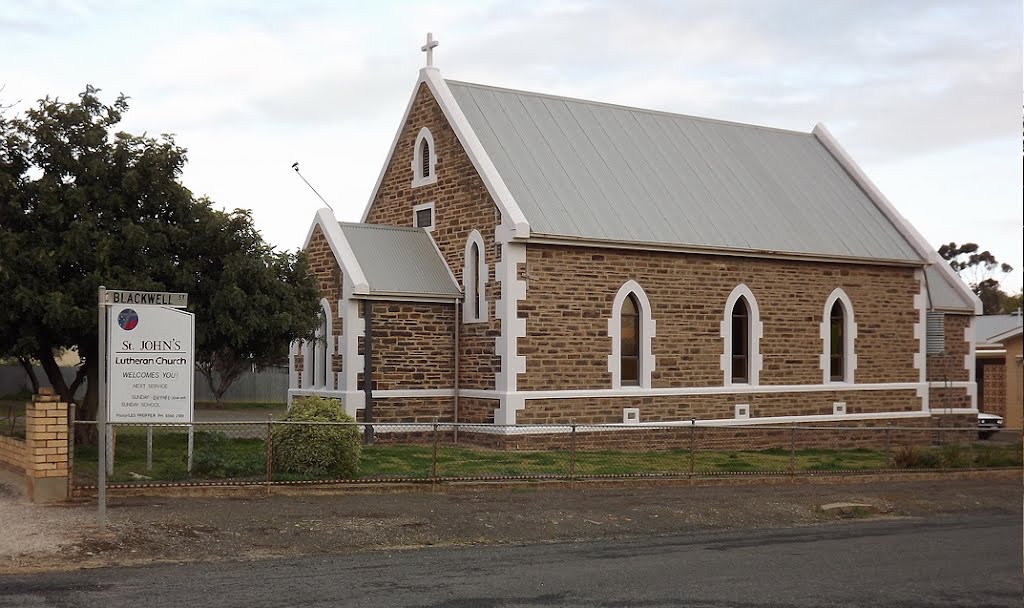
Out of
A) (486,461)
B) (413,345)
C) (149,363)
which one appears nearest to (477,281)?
(413,345)

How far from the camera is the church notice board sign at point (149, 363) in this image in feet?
53.4

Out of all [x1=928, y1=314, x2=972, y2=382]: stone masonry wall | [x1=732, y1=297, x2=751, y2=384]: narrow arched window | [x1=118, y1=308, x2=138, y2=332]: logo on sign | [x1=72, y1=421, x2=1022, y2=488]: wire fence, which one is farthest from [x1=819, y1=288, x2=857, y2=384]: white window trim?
[x1=118, y1=308, x2=138, y2=332]: logo on sign

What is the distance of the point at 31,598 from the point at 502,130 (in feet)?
66.1

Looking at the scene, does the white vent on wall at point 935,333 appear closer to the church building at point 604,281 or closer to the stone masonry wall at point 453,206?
the church building at point 604,281

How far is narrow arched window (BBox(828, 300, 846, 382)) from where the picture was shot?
105ft

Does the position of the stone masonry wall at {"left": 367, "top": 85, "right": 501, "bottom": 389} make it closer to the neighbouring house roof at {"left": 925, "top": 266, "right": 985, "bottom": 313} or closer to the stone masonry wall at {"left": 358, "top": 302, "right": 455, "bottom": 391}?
the stone masonry wall at {"left": 358, "top": 302, "right": 455, "bottom": 391}

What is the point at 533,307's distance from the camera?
2623cm

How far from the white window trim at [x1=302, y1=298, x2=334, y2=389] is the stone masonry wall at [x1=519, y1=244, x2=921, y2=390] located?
454cm

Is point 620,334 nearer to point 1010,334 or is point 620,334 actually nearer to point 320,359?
point 320,359

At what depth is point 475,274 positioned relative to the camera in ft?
90.1

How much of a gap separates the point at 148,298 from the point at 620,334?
13887 mm

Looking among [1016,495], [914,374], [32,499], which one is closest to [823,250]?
[914,374]

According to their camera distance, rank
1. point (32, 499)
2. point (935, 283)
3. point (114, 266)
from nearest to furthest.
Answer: point (32, 499)
point (114, 266)
point (935, 283)

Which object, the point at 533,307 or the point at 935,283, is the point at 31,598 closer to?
the point at 533,307
